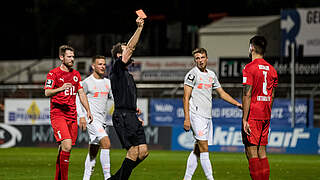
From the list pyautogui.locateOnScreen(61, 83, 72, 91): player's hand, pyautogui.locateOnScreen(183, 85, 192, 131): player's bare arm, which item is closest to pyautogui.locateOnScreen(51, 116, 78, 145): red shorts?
pyautogui.locateOnScreen(61, 83, 72, 91): player's hand

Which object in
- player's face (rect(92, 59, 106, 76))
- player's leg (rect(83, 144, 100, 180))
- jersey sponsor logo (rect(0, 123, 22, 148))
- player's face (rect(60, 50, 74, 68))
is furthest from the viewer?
jersey sponsor logo (rect(0, 123, 22, 148))

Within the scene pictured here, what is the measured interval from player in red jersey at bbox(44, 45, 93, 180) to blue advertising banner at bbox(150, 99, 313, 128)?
14.3 m

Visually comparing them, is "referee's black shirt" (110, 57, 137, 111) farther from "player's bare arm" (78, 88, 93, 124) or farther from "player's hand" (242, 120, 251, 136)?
Answer: "player's hand" (242, 120, 251, 136)

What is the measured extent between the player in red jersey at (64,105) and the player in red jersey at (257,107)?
9.66 feet

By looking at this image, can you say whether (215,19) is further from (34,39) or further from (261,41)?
(261,41)

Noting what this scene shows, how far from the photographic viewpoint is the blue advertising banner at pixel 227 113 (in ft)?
82.4

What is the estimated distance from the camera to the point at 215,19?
37.1 metres

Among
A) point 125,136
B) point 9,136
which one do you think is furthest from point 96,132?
point 9,136

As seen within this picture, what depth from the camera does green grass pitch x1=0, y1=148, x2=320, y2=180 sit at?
46.9 ft

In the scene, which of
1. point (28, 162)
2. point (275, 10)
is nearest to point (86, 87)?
point (28, 162)

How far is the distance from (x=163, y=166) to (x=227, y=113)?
9.34 metres

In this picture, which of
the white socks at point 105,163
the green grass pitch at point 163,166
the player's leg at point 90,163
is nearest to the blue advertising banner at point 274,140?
the green grass pitch at point 163,166

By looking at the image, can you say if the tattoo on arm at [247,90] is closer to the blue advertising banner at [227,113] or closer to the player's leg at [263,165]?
the player's leg at [263,165]

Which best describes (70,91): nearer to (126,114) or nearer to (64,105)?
(64,105)
